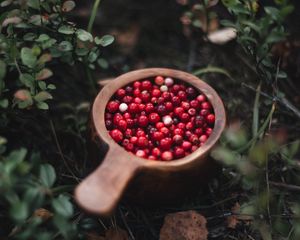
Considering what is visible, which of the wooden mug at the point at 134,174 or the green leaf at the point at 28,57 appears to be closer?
the wooden mug at the point at 134,174

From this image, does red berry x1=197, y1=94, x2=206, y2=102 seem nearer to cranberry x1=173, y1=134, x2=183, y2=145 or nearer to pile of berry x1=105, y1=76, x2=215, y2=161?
pile of berry x1=105, y1=76, x2=215, y2=161

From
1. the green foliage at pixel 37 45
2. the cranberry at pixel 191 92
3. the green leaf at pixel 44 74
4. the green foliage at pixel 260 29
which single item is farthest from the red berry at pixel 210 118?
the green leaf at pixel 44 74

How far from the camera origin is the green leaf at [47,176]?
1.08m

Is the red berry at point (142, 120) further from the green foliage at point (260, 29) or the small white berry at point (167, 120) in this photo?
the green foliage at point (260, 29)

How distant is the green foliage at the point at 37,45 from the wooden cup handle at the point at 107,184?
0.85ft

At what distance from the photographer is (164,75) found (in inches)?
56.4

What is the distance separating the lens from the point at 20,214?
0.98m

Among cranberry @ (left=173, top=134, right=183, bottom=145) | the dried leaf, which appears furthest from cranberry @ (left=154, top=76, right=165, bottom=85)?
the dried leaf

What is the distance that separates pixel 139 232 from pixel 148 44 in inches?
34.5

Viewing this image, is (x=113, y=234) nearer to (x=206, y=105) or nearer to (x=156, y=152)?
(x=156, y=152)

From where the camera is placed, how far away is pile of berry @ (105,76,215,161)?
4.19ft

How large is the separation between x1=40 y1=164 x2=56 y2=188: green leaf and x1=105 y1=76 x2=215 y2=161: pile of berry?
0.75 feet

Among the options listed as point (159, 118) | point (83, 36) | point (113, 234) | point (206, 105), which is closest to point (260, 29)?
point (206, 105)

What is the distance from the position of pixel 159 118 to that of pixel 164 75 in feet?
0.49
